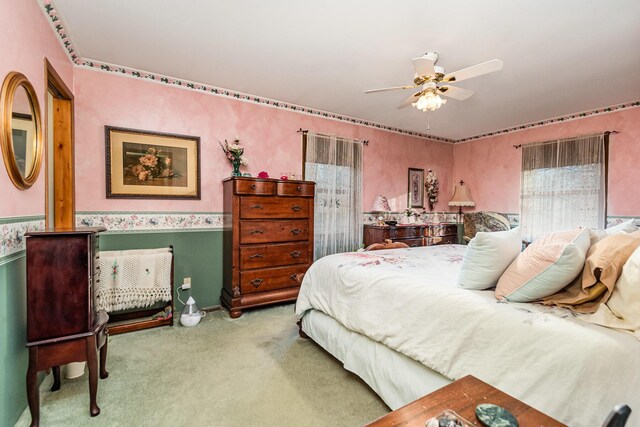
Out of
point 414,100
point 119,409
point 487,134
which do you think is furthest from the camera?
point 487,134

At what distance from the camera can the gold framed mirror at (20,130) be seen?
155cm

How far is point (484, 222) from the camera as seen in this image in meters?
4.96

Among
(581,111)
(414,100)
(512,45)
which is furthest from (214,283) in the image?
(581,111)

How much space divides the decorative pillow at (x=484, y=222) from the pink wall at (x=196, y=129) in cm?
177

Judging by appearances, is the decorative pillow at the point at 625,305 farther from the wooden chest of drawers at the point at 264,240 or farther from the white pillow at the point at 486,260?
the wooden chest of drawers at the point at 264,240

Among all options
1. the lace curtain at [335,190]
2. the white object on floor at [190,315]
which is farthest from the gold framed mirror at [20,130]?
the lace curtain at [335,190]

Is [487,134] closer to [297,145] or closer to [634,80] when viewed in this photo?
[634,80]

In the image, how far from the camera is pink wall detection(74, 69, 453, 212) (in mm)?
2893

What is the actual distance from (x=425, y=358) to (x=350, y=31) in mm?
2350

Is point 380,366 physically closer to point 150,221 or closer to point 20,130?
point 20,130

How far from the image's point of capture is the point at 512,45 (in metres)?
2.48

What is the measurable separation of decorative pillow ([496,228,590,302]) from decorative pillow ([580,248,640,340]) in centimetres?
15

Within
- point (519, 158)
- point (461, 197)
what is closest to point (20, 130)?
point (461, 197)

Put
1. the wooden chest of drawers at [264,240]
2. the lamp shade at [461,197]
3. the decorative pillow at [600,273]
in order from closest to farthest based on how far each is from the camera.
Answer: the decorative pillow at [600,273] → the wooden chest of drawers at [264,240] → the lamp shade at [461,197]
